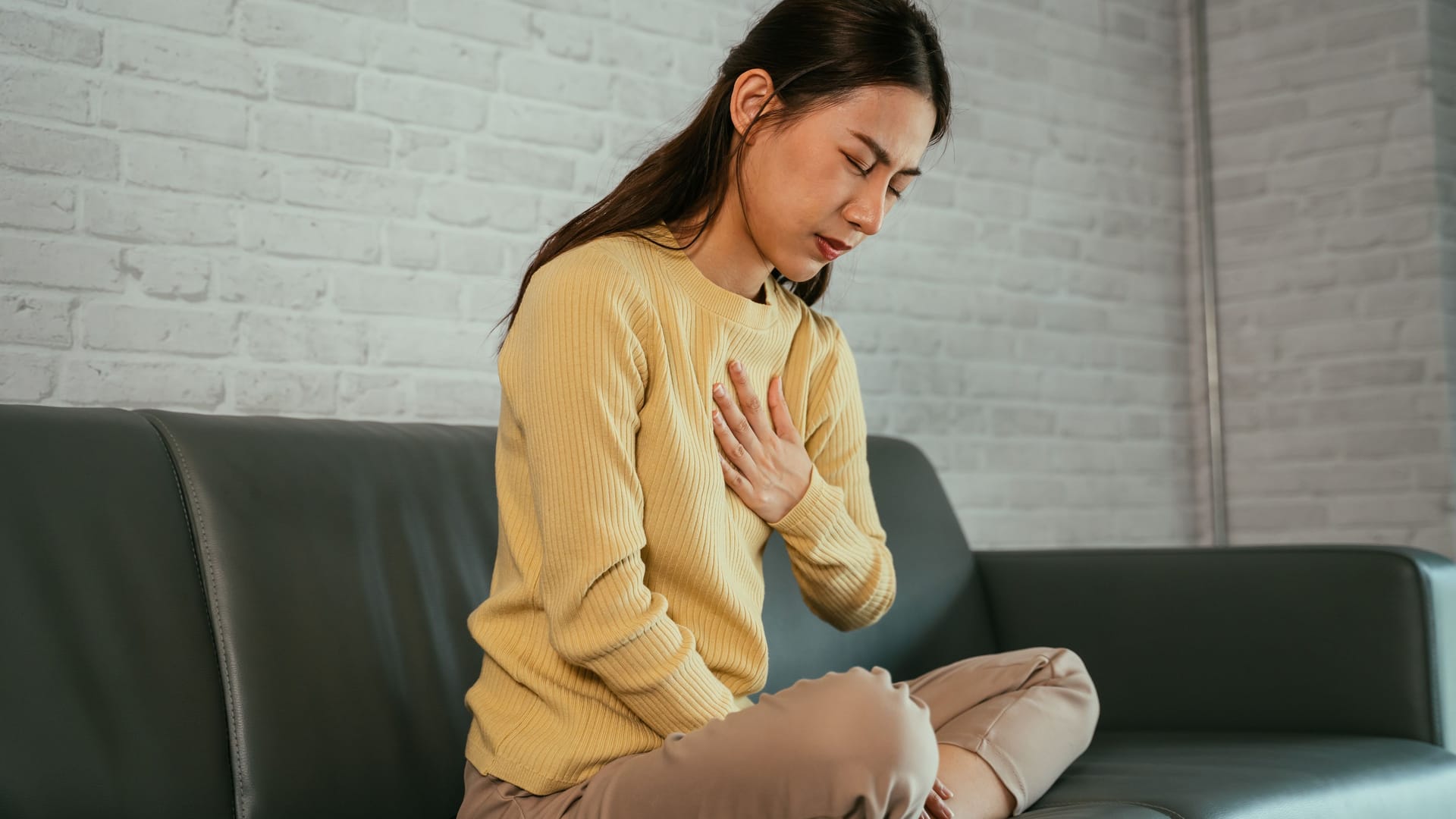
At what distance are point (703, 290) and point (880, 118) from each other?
0.78 ft

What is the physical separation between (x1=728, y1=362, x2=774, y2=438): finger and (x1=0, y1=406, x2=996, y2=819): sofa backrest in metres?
0.39

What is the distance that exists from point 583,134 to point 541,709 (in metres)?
1.30

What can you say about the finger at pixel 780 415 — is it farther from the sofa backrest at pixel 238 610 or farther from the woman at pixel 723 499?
the sofa backrest at pixel 238 610

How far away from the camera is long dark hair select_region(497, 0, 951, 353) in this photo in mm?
1343

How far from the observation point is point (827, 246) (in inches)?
54.1

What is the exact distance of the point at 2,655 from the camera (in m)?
1.20

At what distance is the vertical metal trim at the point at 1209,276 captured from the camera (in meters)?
3.24

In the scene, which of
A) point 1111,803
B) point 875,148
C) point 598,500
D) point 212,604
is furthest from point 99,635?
point 1111,803

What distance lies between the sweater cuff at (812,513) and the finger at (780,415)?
4cm

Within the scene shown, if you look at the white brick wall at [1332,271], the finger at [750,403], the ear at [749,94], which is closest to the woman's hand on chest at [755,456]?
the finger at [750,403]

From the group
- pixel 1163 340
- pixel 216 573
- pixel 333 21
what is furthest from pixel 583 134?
pixel 1163 340

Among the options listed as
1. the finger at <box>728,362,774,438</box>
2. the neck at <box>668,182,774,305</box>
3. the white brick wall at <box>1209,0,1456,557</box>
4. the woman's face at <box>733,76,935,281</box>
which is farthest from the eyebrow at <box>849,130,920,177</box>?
the white brick wall at <box>1209,0,1456,557</box>

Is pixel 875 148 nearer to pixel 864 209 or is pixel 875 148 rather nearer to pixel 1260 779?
pixel 864 209

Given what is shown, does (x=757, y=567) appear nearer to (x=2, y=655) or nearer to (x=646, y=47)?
(x=2, y=655)
